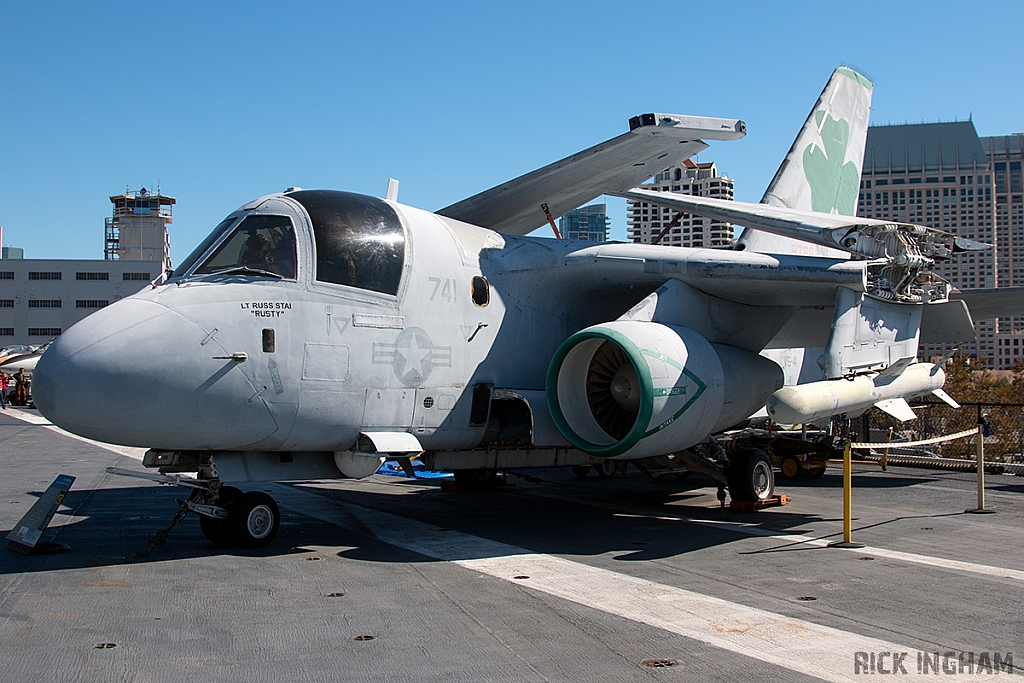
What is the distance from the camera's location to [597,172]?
1141cm

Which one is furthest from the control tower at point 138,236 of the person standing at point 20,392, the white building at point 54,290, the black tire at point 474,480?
the black tire at point 474,480

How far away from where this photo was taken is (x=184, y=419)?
8070mm

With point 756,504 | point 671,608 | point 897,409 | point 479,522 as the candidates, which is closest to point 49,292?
point 479,522

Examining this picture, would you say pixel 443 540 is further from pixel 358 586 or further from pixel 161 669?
pixel 161 669

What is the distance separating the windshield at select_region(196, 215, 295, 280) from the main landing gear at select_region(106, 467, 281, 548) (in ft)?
6.95

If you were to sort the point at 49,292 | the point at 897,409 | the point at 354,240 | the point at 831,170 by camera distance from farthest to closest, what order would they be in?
the point at 49,292
the point at 831,170
the point at 897,409
the point at 354,240

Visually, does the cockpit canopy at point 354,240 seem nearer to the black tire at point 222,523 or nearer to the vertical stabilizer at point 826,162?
the black tire at point 222,523

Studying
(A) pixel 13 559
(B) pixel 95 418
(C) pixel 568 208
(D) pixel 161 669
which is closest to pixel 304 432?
(B) pixel 95 418

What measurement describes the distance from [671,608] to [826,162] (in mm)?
11746

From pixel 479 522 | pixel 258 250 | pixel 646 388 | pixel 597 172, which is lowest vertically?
pixel 479 522

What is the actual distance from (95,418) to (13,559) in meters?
1.95

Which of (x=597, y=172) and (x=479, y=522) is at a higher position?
(x=597, y=172)

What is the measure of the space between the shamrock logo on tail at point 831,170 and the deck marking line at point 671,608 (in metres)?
9.70

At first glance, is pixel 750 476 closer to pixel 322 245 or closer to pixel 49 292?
pixel 322 245
